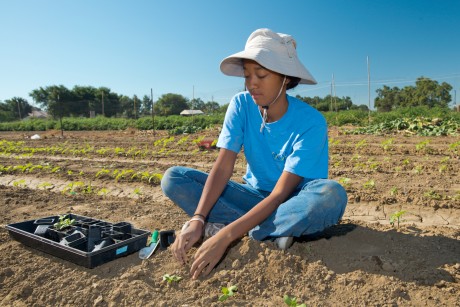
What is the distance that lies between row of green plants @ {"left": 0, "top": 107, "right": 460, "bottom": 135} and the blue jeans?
9062 millimetres

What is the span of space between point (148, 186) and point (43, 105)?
5202 centimetres

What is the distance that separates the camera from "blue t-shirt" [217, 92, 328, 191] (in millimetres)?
2012

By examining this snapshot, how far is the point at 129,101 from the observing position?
4712 centimetres

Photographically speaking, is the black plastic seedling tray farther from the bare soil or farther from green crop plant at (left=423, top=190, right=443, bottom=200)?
green crop plant at (left=423, top=190, right=443, bottom=200)

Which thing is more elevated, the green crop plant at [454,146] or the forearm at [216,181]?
the forearm at [216,181]

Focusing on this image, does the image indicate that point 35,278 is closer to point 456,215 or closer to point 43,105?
point 456,215

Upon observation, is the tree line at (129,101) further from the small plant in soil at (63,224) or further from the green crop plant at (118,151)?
the small plant in soil at (63,224)

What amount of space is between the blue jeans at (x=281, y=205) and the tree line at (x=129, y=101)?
72.1 feet

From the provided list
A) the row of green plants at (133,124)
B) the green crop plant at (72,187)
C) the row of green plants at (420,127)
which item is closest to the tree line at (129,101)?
the row of green plants at (133,124)

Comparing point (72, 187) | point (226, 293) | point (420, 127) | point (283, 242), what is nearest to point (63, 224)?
point (226, 293)

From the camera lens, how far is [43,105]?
49562mm

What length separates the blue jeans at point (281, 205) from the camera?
1.94 m

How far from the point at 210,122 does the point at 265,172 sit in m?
15.7

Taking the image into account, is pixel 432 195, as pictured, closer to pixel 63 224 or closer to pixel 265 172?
pixel 265 172
